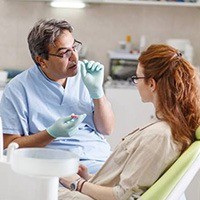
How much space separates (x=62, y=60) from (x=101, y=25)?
2.09 meters

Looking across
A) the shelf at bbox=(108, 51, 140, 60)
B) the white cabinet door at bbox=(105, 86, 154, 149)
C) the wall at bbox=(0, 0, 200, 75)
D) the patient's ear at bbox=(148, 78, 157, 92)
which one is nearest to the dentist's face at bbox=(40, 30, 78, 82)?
the patient's ear at bbox=(148, 78, 157, 92)

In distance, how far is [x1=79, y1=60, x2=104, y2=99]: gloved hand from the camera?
2199mm

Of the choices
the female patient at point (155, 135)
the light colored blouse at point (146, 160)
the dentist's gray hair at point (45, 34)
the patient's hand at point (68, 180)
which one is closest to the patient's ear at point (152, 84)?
the female patient at point (155, 135)

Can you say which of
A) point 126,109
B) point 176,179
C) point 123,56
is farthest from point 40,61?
point 123,56

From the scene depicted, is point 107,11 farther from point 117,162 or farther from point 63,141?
point 117,162

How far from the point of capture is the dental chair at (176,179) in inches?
56.0

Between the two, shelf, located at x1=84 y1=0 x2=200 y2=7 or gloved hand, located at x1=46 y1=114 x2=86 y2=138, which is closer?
gloved hand, located at x1=46 y1=114 x2=86 y2=138

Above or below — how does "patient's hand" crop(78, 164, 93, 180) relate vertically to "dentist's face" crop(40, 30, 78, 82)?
below

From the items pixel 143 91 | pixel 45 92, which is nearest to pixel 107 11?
pixel 45 92

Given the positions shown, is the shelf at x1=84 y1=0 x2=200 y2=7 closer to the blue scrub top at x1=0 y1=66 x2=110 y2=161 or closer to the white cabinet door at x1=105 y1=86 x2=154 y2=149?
the white cabinet door at x1=105 y1=86 x2=154 y2=149

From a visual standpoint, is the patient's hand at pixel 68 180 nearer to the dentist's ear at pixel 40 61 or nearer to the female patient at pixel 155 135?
the female patient at pixel 155 135

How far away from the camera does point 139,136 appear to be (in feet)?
5.42

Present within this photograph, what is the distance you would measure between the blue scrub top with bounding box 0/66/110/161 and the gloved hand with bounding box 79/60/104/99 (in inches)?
5.2

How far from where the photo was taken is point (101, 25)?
14.0 ft
